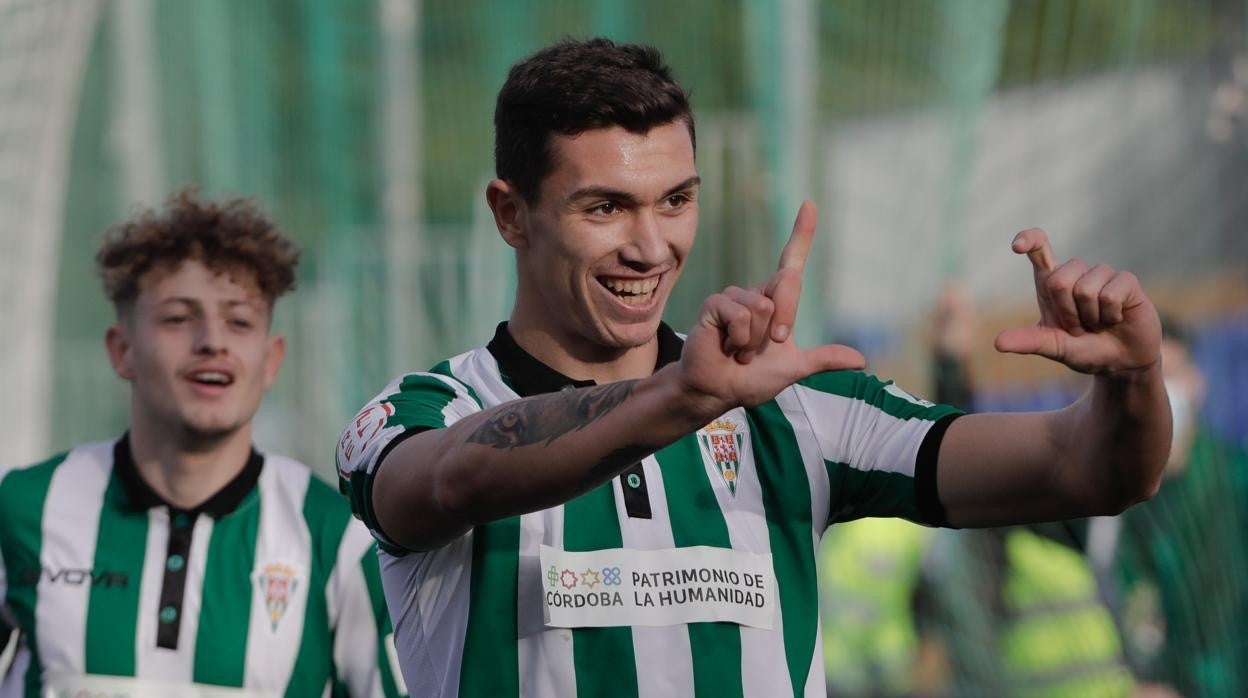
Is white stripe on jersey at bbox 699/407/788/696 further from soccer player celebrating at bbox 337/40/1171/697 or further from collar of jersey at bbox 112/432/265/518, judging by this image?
collar of jersey at bbox 112/432/265/518

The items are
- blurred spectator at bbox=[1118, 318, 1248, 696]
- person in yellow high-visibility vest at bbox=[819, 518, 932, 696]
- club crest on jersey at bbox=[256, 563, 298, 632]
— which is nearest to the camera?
club crest on jersey at bbox=[256, 563, 298, 632]

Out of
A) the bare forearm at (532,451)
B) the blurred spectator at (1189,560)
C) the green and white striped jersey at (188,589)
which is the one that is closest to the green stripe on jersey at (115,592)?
the green and white striped jersey at (188,589)

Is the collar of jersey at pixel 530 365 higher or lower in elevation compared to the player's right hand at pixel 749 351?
higher

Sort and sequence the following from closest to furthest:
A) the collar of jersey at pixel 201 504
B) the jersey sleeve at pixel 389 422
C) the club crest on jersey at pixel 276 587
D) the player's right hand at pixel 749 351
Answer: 1. the player's right hand at pixel 749 351
2. the jersey sleeve at pixel 389 422
3. the club crest on jersey at pixel 276 587
4. the collar of jersey at pixel 201 504

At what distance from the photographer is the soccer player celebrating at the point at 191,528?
168 inches

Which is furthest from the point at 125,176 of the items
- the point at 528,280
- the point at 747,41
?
the point at 528,280

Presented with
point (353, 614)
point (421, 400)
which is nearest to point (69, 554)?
point (353, 614)

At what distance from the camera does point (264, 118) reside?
12047mm

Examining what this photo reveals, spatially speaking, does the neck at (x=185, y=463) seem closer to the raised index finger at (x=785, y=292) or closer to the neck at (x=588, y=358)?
the neck at (x=588, y=358)

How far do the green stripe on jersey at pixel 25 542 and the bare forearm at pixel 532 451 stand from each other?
2.04m

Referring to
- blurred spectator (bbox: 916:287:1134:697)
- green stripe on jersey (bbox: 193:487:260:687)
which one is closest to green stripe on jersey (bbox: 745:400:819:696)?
green stripe on jersey (bbox: 193:487:260:687)

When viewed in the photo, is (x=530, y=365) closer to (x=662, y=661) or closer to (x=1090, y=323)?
(x=662, y=661)

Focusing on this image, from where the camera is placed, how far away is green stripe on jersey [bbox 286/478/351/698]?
167 inches

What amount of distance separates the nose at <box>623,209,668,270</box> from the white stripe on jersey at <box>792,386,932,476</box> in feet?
1.18
